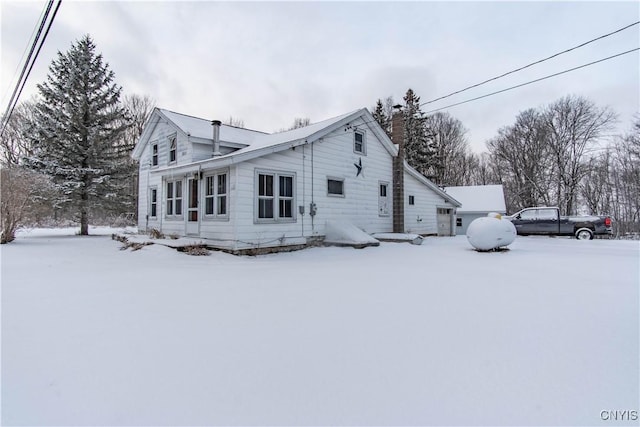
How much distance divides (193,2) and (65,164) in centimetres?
1294

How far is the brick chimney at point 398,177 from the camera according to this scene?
1510 cm

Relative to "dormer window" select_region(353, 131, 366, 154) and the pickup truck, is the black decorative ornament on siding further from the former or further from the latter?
the pickup truck

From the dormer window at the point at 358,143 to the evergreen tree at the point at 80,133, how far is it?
12.7 m

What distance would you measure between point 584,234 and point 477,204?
31.6 ft

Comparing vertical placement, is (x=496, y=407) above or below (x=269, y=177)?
below

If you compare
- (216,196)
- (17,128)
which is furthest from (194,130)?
(17,128)

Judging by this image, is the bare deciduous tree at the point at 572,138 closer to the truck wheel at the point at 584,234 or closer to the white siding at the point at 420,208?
the truck wheel at the point at 584,234

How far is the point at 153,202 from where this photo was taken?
1429 cm

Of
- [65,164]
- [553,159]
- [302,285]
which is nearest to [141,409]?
[302,285]

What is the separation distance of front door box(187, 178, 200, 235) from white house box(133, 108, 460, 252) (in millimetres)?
36

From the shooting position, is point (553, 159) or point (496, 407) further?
point (553, 159)

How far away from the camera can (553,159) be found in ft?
94.7

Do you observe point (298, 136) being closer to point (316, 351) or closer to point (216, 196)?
point (216, 196)

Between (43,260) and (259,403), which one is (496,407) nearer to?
(259,403)
